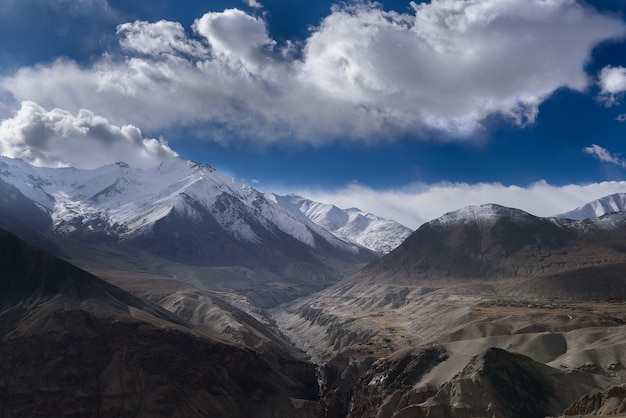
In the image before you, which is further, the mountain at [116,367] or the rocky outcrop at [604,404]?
the mountain at [116,367]

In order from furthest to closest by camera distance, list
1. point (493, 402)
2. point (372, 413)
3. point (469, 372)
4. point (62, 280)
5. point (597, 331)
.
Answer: point (62, 280)
point (597, 331)
point (372, 413)
point (469, 372)
point (493, 402)

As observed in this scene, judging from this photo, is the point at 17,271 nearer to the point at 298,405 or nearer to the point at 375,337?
the point at 298,405

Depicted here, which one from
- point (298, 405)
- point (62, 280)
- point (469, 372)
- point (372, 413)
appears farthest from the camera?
point (62, 280)

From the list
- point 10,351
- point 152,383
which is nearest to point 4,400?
point 10,351

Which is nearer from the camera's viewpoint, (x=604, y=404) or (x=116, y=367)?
(x=604, y=404)

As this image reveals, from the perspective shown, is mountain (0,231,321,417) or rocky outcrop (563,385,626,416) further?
mountain (0,231,321,417)

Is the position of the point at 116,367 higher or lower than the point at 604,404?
lower

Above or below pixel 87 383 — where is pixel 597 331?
above

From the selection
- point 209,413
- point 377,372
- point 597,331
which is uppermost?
point 597,331
